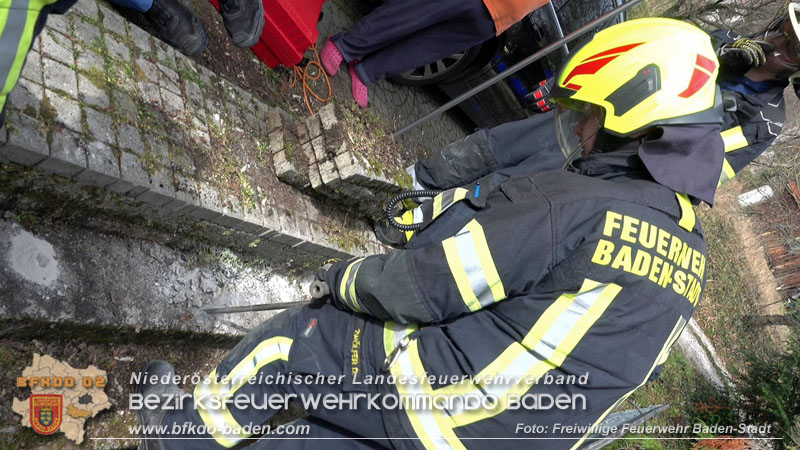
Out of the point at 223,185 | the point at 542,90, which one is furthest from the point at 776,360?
the point at 223,185

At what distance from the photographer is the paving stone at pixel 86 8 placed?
2.48 m

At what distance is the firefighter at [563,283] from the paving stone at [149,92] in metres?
1.33

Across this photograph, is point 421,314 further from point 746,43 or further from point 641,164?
point 746,43

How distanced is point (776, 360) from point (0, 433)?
7.83m

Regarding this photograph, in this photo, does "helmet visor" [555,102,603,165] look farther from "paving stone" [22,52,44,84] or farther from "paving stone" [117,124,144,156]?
"paving stone" [22,52,44,84]

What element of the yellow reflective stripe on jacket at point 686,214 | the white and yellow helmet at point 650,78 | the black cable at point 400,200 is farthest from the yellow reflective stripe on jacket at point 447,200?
the yellow reflective stripe on jacket at point 686,214

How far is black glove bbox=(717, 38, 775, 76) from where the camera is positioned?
3.11 meters

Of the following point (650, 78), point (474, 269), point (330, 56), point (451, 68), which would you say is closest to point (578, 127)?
point (650, 78)

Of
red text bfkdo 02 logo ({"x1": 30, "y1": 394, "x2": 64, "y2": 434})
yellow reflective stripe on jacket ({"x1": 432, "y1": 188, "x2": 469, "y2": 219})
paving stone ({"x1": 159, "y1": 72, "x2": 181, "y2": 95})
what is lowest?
red text bfkdo 02 logo ({"x1": 30, "y1": 394, "x2": 64, "y2": 434})

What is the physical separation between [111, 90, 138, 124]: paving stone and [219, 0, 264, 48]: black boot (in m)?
0.94

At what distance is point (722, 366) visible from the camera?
9062 millimetres

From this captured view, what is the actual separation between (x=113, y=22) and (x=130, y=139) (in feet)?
2.18

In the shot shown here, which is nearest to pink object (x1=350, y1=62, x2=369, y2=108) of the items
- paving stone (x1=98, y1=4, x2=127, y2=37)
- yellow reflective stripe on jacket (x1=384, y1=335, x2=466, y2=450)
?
paving stone (x1=98, y1=4, x2=127, y2=37)

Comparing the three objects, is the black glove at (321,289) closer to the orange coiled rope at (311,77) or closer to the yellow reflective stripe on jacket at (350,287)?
the yellow reflective stripe on jacket at (350,287)
